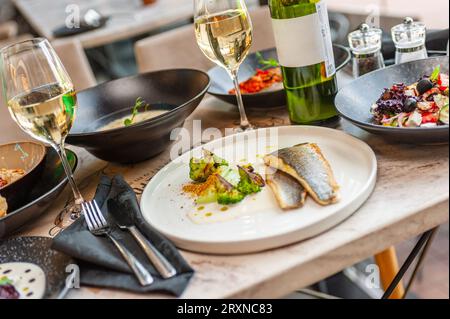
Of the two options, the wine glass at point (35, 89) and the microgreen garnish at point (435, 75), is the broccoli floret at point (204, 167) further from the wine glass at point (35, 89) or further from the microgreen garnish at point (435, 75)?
the microgreen garnish at point (435, 75)

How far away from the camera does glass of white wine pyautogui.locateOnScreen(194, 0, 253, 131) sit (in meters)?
1.01

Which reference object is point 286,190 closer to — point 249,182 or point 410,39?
point 249,182

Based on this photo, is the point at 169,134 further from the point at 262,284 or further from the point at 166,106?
the point at 262,284

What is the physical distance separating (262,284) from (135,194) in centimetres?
36

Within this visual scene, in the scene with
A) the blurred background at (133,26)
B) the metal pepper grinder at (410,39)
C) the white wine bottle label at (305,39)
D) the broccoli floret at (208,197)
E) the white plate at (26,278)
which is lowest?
the blurred background at (133,26)

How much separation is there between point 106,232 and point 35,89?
25 centimetres

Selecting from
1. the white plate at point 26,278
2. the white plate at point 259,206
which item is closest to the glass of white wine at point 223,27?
the white plate at point 259,206

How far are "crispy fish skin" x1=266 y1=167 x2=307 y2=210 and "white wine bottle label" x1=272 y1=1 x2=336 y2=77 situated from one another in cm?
24

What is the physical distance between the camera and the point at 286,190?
0.80 metres

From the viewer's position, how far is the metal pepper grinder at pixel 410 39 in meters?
1.04

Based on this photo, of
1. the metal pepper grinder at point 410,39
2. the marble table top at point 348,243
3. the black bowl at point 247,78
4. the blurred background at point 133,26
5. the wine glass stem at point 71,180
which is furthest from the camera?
the blurred background at point 133,26

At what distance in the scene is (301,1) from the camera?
0.98 meters

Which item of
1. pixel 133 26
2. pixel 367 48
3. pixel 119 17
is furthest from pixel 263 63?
pixel 119 17

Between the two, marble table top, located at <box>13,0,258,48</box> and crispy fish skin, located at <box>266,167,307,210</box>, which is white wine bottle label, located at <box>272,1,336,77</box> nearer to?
crispy fish skin, located at <box>266,167,307,210</box>
